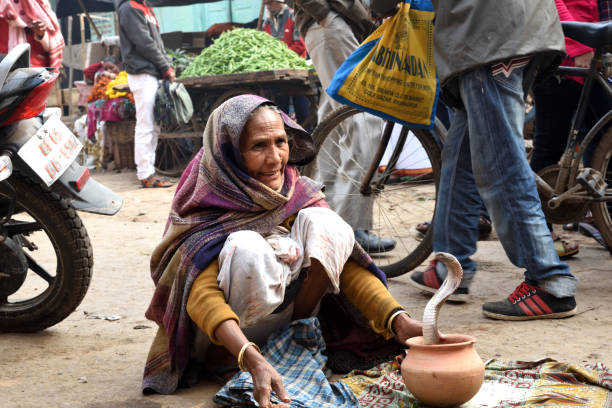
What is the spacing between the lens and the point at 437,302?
6.53 feet

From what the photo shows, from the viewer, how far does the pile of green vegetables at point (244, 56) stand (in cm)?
929

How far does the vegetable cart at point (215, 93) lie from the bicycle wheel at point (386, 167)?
4259mm

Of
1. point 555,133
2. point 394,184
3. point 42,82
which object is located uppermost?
point 42,82

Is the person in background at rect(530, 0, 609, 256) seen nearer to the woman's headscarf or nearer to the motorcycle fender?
the woman's headscarf

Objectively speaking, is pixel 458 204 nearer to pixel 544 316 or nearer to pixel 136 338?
pixel 544 316

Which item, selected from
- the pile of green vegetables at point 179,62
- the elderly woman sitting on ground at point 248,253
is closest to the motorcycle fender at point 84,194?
the elderly woman sitting on ground at point 248,253

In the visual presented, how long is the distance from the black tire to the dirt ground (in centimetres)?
9

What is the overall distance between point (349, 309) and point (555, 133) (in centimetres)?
209

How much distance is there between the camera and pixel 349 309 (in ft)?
8.38

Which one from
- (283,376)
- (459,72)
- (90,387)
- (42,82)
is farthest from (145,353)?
(459,72)

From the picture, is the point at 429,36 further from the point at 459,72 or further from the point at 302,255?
the point at 302,255

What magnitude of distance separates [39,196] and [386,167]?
1808mm

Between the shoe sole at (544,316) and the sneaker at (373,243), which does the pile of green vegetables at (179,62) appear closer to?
the sneaker at (373,243)

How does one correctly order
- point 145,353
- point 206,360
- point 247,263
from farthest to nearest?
1. point 145,353
2. point 206,360
3. point 247,263
